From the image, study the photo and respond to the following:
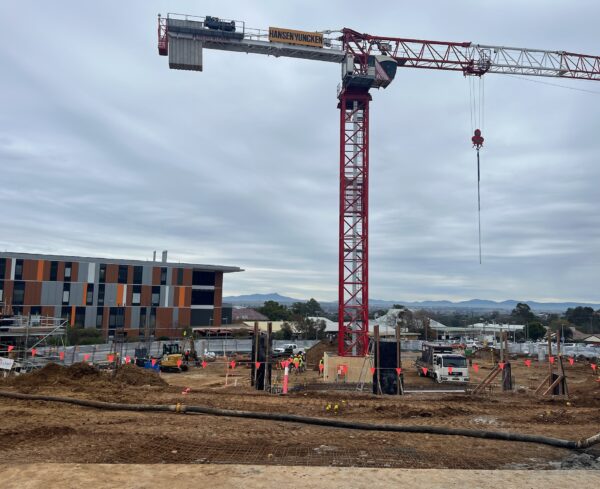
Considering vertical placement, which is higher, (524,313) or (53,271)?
(53,271)

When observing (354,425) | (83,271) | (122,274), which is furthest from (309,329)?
(354,425)

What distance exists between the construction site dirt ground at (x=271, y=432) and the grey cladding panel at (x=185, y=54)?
27008 millimetres

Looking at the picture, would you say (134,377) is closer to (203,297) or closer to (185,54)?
(185,54)

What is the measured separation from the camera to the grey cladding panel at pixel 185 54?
3831 centimetres

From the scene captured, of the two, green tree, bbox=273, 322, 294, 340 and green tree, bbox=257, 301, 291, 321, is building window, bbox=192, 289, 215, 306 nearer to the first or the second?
green tree, bbox=273, 322, 294, 340

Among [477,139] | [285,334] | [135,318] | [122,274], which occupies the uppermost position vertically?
[477,139]

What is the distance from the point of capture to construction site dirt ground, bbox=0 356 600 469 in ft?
33.2

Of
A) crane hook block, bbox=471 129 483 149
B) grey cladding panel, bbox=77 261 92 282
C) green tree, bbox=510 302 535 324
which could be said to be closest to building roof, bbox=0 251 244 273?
grey cladding panel, bbox=77 261 92 282

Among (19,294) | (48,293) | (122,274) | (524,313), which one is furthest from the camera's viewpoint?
(524,313)

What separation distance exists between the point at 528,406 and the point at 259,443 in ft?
36.5

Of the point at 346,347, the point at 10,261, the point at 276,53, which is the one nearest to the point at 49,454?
the point at 346,347

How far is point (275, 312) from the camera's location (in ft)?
279

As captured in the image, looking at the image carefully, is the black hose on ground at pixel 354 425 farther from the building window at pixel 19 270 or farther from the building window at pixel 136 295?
the building window at pixel 136 295

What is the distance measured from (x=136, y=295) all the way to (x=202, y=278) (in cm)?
923
